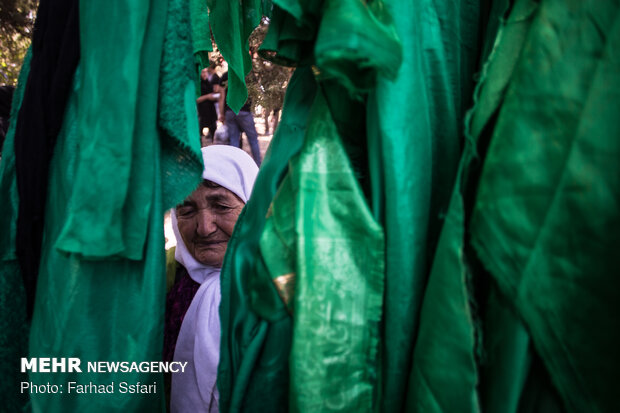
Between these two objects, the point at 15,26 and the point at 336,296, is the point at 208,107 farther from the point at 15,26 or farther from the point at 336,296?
the point at 336,296

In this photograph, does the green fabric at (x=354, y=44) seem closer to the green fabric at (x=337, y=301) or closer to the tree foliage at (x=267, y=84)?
the green fabric at (x=337, y=301)

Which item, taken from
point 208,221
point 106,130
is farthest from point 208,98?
point 106,130

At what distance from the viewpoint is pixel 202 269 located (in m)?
1.07

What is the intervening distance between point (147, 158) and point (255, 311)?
0.29 metres

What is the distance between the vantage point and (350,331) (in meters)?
0.51

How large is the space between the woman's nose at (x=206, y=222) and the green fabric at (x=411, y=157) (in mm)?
627

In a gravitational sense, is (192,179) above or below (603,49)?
below

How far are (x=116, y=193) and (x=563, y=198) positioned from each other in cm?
57

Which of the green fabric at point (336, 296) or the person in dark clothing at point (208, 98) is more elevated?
the person in dark clothing at point (208, 98)

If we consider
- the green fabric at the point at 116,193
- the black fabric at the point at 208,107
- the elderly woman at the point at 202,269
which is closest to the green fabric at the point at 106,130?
the green fabric at the point at 116,193

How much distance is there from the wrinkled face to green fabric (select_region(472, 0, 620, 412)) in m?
0.74

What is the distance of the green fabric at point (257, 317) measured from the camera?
57cm

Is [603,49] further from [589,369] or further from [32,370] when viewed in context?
[32,370]

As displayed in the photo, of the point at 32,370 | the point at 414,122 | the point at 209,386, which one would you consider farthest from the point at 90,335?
the point at 414,122
